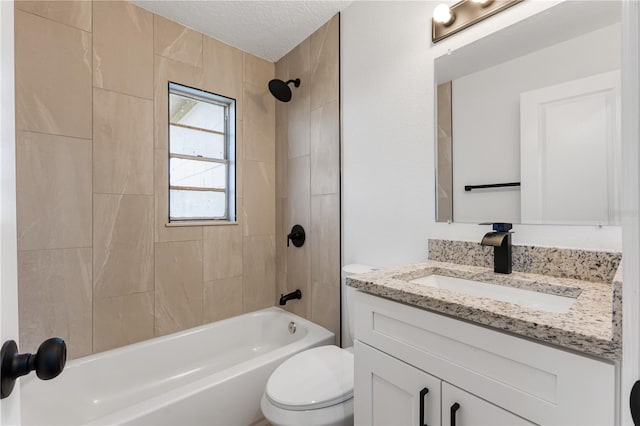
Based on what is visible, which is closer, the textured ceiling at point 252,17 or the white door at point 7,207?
the white door at point 7,207

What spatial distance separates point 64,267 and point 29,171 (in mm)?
530

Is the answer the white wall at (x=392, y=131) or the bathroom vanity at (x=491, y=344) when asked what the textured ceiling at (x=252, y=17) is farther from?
the bathroom vanity at (x=491, y=344)

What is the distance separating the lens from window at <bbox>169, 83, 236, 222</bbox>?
2.05 metres

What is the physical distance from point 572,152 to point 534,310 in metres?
0.67

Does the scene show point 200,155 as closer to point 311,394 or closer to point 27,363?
point 311,394

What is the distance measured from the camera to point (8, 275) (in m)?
0.41

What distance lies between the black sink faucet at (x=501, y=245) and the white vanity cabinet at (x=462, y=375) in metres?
0.45

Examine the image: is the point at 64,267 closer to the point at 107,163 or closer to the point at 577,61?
the point at 107,163

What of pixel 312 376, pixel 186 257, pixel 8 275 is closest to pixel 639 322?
pixel 8 275

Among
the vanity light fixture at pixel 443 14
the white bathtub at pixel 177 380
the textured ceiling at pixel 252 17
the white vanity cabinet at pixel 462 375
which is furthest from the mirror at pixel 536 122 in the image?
the white bathtub at pixel 177 380

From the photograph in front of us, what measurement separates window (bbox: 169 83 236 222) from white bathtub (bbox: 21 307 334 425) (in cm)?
87

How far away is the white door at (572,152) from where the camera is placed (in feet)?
3.03

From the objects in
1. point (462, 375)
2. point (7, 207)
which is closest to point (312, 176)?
point (462, 375)

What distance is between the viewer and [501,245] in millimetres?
1065
